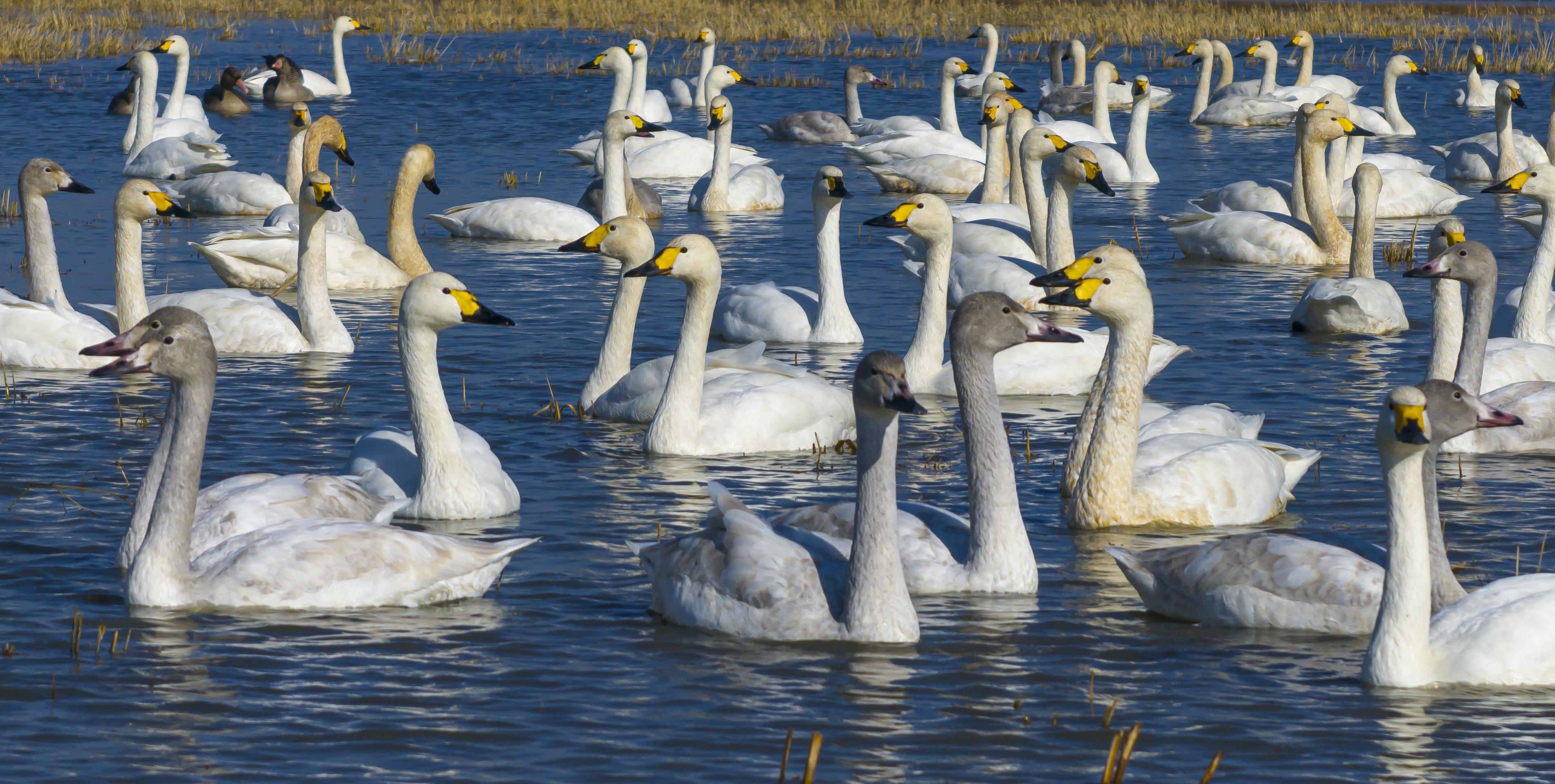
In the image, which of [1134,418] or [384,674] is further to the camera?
[1134,418]

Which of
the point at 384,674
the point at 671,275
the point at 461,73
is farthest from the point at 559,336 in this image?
the point at 461,73

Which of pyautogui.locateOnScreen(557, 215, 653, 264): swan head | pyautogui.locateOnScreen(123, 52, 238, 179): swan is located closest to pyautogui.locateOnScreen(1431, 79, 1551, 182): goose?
pyautogui.locateOnScreen(557, 215, 653, 264): swan head

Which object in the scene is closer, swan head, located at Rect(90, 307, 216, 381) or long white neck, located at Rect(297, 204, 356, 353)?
swan head, located at Rect(90, 307, 216, 381)

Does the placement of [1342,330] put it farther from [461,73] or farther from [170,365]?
[461,73]

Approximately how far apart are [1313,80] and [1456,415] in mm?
25720

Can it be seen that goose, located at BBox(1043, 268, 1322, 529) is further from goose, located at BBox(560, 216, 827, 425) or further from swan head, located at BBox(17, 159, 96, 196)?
swan head, located at BBox(17, 159, 96, 196)

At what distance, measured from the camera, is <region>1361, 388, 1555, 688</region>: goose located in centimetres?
635

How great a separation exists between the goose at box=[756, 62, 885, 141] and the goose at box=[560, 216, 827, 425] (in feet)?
52.9

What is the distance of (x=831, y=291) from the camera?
13195 mm

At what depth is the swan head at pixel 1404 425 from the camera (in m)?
6.18

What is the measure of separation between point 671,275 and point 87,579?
137 inches

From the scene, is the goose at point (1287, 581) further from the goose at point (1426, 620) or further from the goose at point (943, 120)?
the goose at point (943, 120)

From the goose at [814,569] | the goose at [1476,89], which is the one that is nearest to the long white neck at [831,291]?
the goose at [814,569]

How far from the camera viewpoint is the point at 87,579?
7.74 metres
